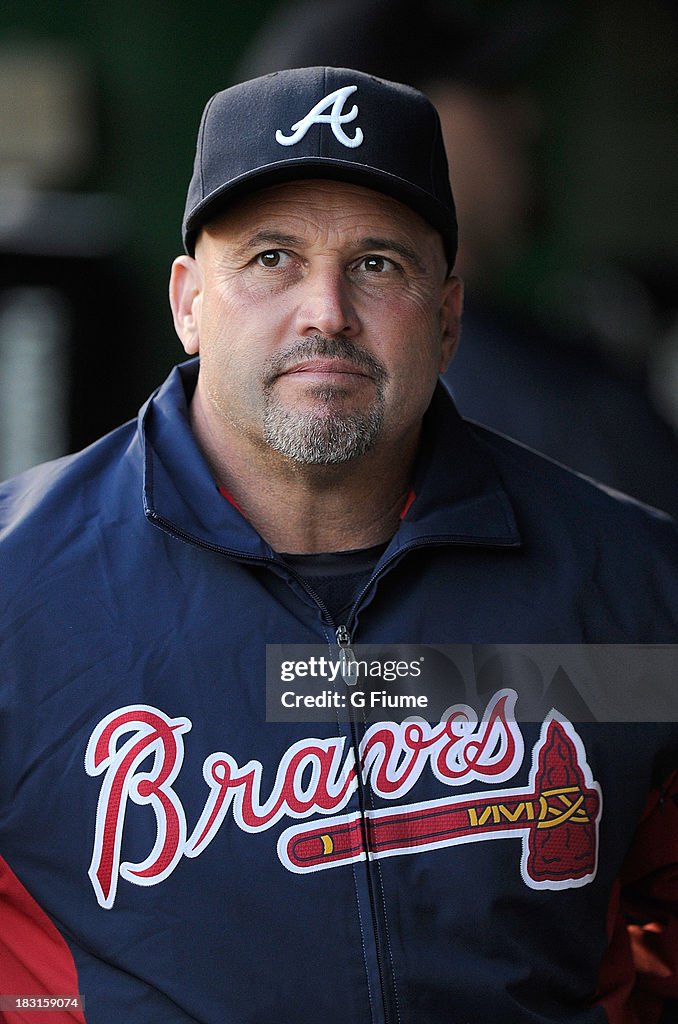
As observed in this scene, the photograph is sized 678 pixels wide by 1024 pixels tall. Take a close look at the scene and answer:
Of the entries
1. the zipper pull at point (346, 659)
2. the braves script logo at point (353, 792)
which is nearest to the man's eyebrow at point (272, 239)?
the zipper pull at point (346, 659)

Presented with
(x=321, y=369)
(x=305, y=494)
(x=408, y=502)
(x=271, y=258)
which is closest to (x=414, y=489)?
(x=408, y=502)

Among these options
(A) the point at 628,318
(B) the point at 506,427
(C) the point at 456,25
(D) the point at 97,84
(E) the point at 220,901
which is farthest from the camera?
(A) the point at 628,318

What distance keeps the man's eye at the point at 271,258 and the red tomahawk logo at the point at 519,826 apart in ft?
2.34

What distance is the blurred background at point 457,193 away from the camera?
2477mm

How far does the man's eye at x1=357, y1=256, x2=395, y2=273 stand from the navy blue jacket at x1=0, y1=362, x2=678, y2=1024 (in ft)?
1.06

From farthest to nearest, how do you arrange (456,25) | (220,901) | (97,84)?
(97,84) < (456,25) < (220,901)

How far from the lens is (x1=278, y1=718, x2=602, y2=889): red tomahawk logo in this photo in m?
1.65

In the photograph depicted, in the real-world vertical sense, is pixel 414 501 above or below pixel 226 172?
below

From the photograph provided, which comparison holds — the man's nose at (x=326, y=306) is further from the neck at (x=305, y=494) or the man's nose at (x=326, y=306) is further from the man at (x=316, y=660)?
the neck at (x=305, y=494)

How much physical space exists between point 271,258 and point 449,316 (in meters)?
0.32

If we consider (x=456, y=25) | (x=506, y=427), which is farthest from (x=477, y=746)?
(x=456, y=25)

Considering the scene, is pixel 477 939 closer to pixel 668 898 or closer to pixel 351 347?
pixel 668 898

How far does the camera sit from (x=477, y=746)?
68.8 inches

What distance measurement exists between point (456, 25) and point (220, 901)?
6.12 feet
